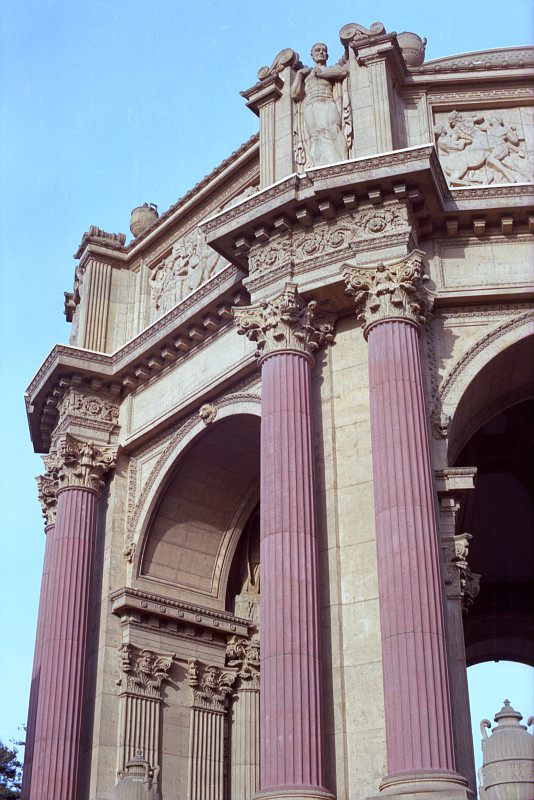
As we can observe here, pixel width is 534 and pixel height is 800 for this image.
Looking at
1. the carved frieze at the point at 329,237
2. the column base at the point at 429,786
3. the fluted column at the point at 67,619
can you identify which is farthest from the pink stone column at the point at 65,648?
the column base at the point at 429,786

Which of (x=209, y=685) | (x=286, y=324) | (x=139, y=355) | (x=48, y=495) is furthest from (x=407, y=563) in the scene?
(x=48, y=495)

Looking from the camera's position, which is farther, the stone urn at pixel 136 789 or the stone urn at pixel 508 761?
the stone urn at pixel 136 789

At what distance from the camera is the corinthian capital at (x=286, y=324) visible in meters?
21.0

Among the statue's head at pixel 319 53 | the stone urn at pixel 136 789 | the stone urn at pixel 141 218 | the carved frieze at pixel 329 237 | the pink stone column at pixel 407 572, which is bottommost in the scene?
the stone urn at pixel 136 789

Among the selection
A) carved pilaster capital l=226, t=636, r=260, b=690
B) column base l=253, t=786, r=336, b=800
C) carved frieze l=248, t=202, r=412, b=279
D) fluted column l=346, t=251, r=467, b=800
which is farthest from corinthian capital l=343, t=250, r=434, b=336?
carved pilaster capital l=226, t=636, r=260, b=690

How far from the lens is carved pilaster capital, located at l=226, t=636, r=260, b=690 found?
87.9 ft

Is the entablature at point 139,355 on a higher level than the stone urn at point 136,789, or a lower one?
higher

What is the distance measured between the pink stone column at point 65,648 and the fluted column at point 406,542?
9131 mm

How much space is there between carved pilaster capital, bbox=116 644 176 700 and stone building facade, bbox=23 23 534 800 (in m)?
0.06

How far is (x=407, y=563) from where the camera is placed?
1781cm

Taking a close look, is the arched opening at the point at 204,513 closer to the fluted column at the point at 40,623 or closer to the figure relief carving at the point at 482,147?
the fluted column at the point at 40,623

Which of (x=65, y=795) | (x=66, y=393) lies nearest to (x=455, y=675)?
(x=65, y=795)

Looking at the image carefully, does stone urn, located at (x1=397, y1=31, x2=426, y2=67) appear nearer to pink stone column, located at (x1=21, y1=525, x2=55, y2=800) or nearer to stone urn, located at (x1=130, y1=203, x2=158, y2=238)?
stone urn, located at (x1=130, y1=203, x2=158, y2=238)

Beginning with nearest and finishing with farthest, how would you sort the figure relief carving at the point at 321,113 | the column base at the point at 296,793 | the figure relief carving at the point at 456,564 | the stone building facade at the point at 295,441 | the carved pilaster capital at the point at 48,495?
the column base at the point at 296,793 < the stone building facade at the point at 295,441 < the figure relief carving at the point at 456,564 < the figure relief carving at the point at 321,113 < the carved pilaster capital at the point at 48,495
